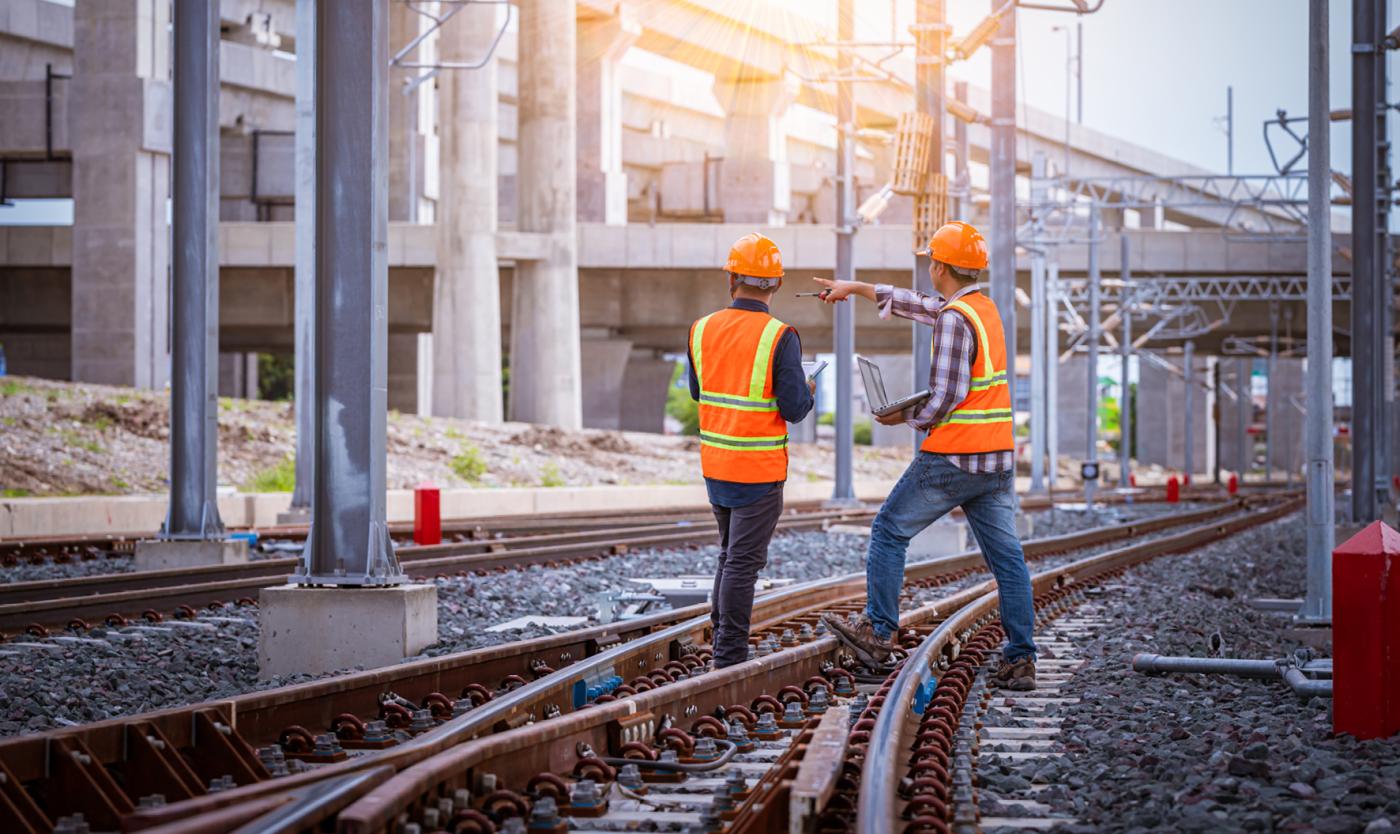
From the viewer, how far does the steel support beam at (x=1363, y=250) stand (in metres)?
19.0

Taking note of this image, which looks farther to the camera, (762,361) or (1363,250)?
(1363,250)

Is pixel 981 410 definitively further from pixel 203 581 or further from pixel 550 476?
pixel 550 476

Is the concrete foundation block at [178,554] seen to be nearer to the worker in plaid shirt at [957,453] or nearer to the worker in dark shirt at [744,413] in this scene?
the worker in dark shirt at [744,413]

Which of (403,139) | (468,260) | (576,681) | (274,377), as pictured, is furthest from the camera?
(274,377)

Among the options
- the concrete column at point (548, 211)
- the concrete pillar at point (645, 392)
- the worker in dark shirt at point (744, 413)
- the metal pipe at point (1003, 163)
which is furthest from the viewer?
the concrete pillar at point (645, 392)

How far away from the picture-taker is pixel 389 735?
6301 millimetres

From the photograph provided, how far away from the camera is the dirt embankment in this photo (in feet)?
87.5

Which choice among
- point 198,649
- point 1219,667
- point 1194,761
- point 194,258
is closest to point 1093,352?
point 194,258

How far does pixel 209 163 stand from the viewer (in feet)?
48.8

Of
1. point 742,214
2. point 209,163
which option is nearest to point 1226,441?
point 742,214

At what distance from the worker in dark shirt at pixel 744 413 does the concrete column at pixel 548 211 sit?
127ft

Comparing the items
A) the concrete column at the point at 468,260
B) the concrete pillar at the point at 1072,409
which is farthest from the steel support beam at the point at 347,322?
the concrete pillar at the point at 1072,409

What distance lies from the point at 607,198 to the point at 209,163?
40724 millimetres

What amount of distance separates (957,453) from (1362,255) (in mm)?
13149
